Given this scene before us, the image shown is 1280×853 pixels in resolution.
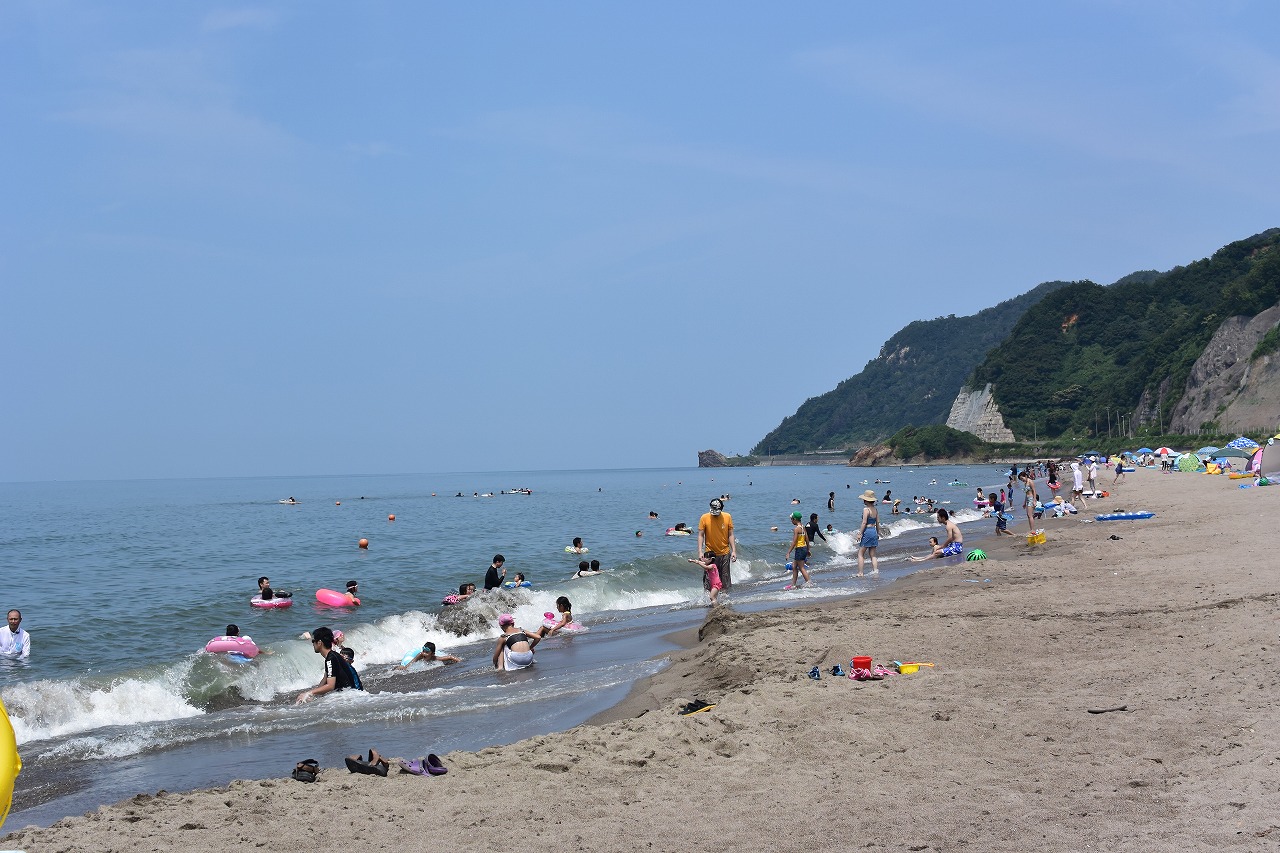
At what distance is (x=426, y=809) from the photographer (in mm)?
5859

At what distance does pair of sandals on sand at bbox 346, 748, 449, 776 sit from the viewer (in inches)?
262

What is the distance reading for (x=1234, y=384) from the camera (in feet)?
271

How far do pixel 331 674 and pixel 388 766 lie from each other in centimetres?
451

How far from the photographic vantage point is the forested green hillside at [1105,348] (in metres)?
111

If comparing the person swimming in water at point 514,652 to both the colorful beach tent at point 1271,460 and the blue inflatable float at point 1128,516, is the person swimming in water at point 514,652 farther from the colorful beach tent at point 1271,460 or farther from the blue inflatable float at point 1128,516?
the colorful beach tent at point 1271,460

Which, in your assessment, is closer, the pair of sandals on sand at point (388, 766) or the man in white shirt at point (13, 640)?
the pair of sandals on sand at point (388, 766)

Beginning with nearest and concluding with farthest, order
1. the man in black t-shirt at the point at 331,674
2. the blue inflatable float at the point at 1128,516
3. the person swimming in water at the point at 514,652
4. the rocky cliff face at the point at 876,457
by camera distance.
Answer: the man in black t-shirt at the point at 331,674 → the person swimming in water at the point at 514,652 → the blue inflatable float at the point at 1128,516 → the rocky cliff face at the point at 876,457

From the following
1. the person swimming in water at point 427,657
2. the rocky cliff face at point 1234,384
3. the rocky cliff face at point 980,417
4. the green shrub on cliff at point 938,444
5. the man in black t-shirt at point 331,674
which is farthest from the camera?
the rocky cliff face at point 980,417

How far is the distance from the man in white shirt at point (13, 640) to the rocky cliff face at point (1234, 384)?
82.6 meters

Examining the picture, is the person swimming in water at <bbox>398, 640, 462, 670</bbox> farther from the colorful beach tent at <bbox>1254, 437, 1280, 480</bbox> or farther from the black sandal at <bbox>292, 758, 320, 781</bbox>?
the colorful beach tent at <bbox>1254, 437, 1280, 480</bbox>

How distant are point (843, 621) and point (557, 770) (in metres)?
6.01

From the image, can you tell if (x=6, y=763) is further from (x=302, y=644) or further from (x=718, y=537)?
(x=302, y=644)

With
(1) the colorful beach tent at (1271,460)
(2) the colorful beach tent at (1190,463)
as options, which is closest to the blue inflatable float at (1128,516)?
(1) the colorful beach tent at (1271,460)

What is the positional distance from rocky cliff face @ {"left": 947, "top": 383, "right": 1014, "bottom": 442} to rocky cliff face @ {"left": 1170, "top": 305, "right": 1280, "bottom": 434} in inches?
1599
